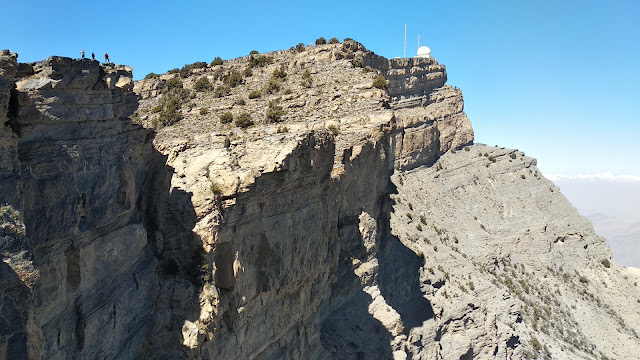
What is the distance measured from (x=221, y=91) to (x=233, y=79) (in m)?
1.86

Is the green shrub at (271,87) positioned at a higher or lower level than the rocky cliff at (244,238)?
higher

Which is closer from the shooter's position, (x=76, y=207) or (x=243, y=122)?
(x=76, y=207)

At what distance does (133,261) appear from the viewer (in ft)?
44.5

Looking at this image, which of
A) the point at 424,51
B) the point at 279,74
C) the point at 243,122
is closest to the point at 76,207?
the point at 243,122

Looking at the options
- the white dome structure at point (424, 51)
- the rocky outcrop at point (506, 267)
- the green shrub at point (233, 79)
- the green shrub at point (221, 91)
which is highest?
the white dome structure at point (424, 51)

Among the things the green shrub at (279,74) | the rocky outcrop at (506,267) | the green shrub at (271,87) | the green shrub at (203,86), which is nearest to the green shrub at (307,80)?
the green shrub at (279,74)

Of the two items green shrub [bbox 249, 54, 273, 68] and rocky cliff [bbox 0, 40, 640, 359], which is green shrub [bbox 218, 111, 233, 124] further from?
green shrub [bbox 249, 54, 273, 68]

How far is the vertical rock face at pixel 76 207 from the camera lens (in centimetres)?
984

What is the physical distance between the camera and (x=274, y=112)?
25.1 m

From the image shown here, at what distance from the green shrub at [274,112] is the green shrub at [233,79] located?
464cm

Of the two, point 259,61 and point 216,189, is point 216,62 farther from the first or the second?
point 216,189

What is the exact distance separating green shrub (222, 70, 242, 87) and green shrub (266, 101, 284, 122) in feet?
15.2

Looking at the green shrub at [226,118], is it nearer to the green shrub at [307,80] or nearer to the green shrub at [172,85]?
the green shrub at [307,80]

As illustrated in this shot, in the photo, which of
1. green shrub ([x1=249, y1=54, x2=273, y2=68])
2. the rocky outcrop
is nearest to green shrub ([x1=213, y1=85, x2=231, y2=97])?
green shrub ([x1=249, y1=54, x2=273, y2=68])
